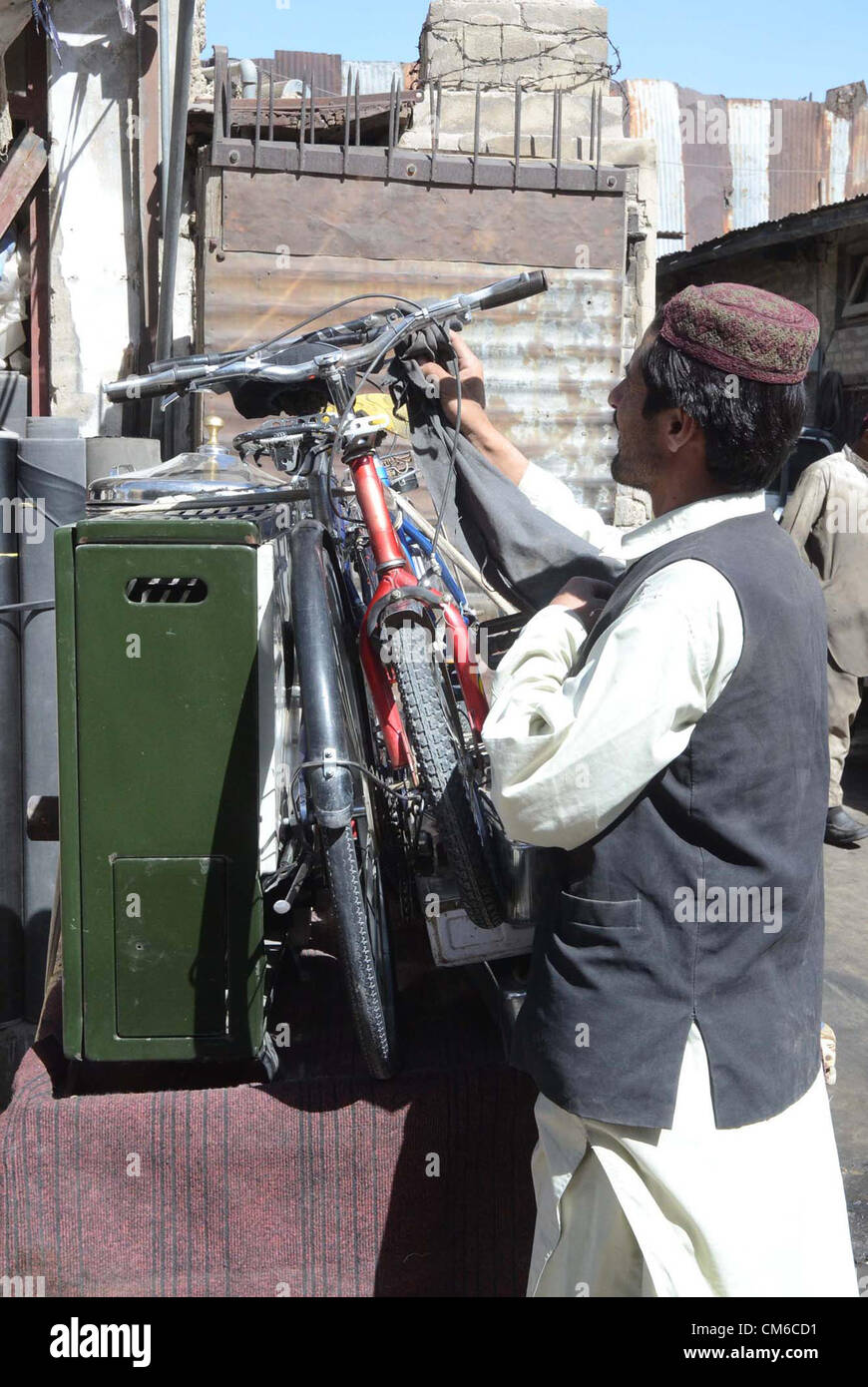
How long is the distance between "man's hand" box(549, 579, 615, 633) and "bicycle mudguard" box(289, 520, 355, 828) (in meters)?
0.38

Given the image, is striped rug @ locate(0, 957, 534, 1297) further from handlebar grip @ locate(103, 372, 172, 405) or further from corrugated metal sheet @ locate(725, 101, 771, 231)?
corrugated metal sheet @ locate(725, 101, 771, 231)

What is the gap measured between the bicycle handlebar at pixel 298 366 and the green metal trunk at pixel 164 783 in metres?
0.56

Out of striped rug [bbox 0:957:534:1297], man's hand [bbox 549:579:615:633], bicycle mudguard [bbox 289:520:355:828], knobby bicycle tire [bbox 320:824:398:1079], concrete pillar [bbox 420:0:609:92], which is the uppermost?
concrete pillar [bbox 420:0:609:92]

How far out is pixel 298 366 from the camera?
238 cm

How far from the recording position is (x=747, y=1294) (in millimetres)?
1541

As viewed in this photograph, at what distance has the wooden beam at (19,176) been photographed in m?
4.69

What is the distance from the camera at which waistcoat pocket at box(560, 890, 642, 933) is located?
1490mm

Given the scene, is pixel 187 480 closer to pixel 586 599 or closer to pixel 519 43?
pixel 586 599

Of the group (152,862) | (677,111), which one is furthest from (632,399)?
(677,111)

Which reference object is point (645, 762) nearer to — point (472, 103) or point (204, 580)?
point (204, 580)

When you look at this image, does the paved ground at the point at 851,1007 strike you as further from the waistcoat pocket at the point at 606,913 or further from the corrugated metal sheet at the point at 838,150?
the corrugated metal sheet at the point at 838,150

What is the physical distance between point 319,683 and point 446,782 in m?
0.28

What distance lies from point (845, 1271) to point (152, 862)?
1.22m

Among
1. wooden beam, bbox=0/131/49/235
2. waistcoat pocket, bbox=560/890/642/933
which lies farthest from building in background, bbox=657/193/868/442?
waistcoat pocket, bbox=560/890/642/933
